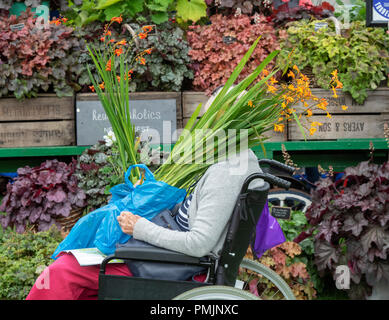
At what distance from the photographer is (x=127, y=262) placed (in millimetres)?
1920

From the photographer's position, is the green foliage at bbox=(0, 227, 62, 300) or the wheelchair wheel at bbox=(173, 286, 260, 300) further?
the green foliage at bbox=(0, 227, 62, 300)

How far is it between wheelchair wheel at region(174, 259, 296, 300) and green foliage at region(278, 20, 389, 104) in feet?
5.79

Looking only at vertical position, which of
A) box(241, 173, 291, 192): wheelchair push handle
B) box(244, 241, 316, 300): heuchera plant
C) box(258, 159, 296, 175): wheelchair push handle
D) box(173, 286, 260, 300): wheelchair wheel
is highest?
box(258, 159, 296, 175): wheelchair push handle

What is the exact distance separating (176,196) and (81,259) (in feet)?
1.55

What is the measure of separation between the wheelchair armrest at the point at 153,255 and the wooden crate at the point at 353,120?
2.44 m

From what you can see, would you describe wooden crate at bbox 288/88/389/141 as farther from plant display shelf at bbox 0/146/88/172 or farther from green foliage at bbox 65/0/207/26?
plant display shelf at bbox 0/146/88/172

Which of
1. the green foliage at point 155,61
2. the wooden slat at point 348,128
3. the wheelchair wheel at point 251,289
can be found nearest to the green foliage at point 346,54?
the wooden slat at point 348,128

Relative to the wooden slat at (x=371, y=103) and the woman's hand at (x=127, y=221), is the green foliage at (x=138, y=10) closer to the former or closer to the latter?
the wooden slat at (x=371, y=103)

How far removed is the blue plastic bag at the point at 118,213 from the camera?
6.68ft

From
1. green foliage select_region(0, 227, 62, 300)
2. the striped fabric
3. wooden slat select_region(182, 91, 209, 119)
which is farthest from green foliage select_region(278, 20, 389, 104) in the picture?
green foliage select_region(0, 227, 62, 300)

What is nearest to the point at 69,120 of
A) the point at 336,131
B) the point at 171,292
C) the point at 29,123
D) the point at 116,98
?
the point at 29,123

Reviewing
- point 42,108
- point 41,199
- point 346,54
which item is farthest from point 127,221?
point 346,54

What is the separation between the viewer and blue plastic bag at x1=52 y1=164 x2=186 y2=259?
6.68 ft
